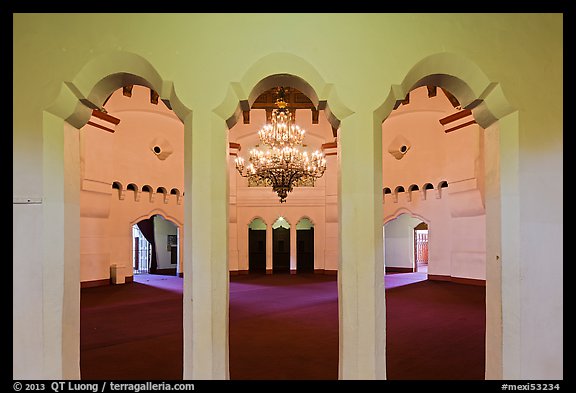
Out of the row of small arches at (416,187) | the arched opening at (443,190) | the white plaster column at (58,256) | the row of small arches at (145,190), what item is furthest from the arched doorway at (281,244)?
the white plaster column at (58,256)

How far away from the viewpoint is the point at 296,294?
32.7 ft

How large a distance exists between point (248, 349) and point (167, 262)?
12.8m

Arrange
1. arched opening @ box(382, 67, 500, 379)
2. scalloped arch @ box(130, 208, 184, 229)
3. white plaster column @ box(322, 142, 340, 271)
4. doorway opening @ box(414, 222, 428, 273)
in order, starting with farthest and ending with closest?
doorway opening @ box(414, 222, 428, 273), white plaster column @ box(322, 142, 340, 271), scalloped arch @ box(130, 208, 184, 229), arched opening @ box(382, 67, 500, 379)

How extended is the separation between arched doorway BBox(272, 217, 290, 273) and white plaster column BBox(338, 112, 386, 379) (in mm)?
13958

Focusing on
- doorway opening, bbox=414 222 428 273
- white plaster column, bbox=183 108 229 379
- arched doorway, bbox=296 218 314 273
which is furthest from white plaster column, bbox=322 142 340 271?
white plaster column, bbox=183 108 229 379

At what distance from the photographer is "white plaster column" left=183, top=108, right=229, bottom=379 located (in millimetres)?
2945

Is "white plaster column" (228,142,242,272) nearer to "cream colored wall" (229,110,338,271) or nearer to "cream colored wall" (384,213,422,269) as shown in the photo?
"cream colored wall" (229,110,338,271)

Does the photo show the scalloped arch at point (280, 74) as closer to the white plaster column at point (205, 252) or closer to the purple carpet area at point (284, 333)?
the white plaster column at point (205, 252)

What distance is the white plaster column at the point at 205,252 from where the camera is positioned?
2945 millimetres

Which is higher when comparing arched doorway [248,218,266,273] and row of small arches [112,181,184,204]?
row of small arches [112,181,184,204]

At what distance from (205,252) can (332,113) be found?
4.85 feet

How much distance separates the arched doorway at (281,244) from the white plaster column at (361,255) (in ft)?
45.8
